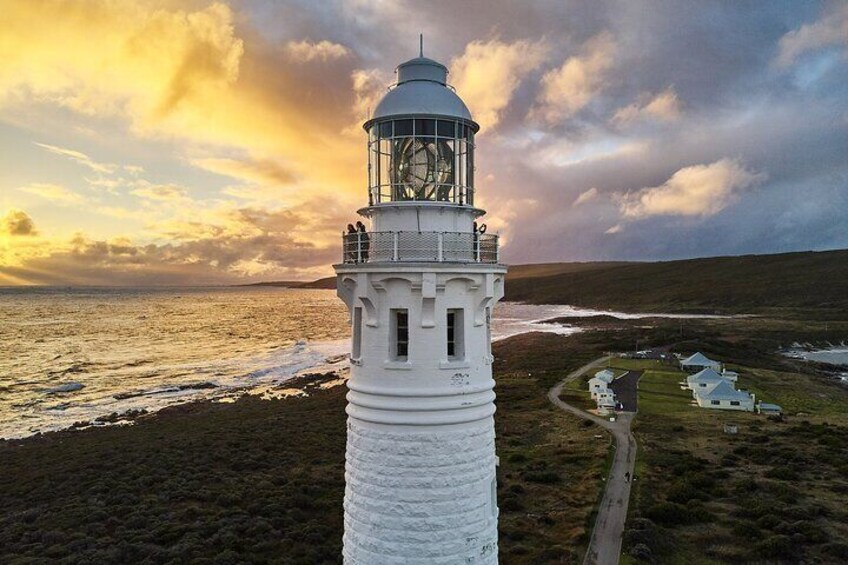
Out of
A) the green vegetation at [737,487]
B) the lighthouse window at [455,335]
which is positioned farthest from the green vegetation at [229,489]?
the lighthouse window at [455,335]

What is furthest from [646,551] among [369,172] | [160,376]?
[160,376]

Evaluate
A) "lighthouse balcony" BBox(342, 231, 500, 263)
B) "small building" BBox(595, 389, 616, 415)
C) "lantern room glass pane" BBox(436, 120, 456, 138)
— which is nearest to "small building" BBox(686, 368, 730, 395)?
"small building" BBox(595, 389, 616, 415)

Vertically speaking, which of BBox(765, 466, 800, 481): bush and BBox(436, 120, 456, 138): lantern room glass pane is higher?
BBox(436, 120, 456, 138): lantern room glass pane

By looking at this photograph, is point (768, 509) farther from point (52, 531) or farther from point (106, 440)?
point (106, 440)

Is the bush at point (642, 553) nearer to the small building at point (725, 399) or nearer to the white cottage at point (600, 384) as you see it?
the white cottage at point (600, 384)

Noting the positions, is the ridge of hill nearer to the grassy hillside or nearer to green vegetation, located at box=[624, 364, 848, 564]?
the grassy hillside

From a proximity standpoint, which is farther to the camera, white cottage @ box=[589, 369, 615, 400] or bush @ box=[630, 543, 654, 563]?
white cottage @ box=[589, 369, 615, 400]
